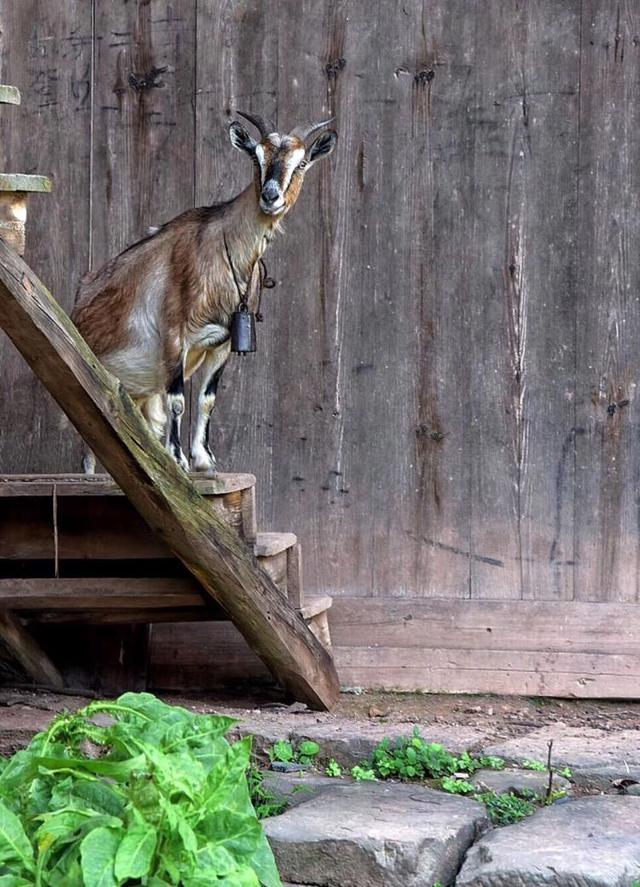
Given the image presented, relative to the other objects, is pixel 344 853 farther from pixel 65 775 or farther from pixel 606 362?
pixel 606 362

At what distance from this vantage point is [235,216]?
5.07 metres

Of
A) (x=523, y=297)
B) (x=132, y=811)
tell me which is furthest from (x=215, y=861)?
(x=523, y=297)

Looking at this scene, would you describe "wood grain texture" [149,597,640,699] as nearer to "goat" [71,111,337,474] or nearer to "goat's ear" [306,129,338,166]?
"goat" [71,111,337,474]

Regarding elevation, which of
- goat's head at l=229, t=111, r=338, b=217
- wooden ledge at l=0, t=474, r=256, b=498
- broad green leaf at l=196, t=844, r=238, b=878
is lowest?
broad green leaf at l=196, t=844, r=238, b=878

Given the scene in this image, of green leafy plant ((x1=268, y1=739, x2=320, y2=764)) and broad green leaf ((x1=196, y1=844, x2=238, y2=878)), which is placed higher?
broad green leaf ((x1=196, y1=844, x2=238, y2=878))

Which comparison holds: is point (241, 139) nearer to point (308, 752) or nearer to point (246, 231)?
point (246, 231)

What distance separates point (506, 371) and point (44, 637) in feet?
7.93

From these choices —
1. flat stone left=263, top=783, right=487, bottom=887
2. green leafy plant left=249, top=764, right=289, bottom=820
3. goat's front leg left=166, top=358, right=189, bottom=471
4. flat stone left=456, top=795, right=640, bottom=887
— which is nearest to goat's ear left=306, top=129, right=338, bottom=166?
goat's front leg left=166, top=358, right=189, bottom=471

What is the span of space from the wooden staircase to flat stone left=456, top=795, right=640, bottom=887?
1550 mm

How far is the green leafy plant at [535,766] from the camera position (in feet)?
15.4

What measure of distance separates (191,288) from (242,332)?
0.97ft

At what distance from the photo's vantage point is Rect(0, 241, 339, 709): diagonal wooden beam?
12.9 feet

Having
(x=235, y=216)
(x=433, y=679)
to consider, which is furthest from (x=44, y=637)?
(x=235, y=216)

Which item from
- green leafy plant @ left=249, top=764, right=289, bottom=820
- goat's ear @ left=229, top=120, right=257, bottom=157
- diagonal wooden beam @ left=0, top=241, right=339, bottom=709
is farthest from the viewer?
goat's ear @ left=229, top=120, right=257, bottom=157
